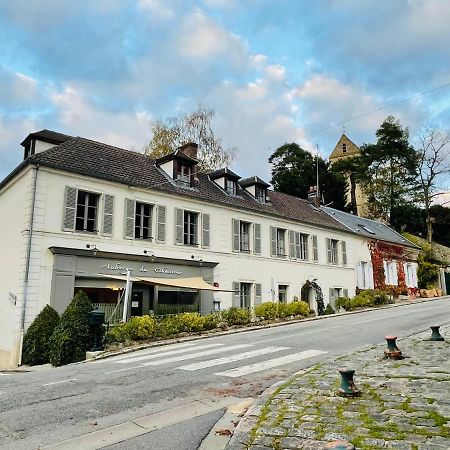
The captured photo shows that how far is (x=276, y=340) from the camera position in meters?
11.5

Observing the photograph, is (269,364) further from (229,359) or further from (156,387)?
(156,387)

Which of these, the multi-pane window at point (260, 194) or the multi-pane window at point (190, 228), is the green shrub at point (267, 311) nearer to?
the multi-pane window at point (190, 228)

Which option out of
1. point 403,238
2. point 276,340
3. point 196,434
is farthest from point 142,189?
point 403,238

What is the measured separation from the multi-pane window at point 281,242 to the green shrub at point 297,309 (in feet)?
12.2

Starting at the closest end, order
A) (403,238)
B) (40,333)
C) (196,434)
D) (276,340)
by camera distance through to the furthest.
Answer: (196,434)
(276,340)
(40,333)
(403,238)

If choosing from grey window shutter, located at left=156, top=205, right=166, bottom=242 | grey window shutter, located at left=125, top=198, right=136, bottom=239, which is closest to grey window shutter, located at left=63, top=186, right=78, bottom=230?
grey window shutter, located at left=125, top=198, right=136, bottom=239

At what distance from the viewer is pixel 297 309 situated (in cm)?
1925

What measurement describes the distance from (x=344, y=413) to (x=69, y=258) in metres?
12.0

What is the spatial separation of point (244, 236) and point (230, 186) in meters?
2.81

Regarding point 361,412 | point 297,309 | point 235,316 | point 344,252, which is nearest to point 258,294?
point 297,309

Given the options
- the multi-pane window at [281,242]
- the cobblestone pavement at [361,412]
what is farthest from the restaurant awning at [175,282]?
the cobblestone pavement at [361,412]

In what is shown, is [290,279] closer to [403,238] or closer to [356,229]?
[356,229]

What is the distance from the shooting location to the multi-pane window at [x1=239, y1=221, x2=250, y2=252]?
68.3 ft

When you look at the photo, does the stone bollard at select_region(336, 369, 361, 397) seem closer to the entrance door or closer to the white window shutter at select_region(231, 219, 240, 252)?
the entrance door
